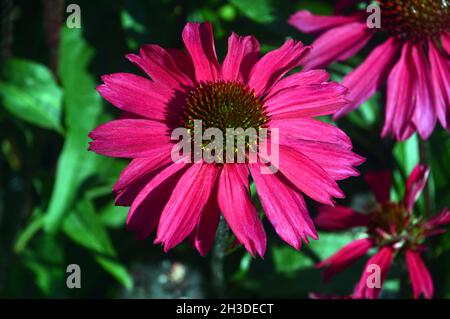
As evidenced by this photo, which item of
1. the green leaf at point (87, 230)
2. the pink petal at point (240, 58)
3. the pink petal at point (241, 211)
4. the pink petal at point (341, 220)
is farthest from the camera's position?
the green leaf at point (87, 230)

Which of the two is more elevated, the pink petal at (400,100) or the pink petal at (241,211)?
the pink petal at (400,100)

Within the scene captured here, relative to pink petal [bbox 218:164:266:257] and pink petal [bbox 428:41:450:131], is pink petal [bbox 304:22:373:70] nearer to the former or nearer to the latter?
pink petal [bbox 428:41:450:131]

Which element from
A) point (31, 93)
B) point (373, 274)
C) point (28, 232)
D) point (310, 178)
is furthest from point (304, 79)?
point (28, 232)

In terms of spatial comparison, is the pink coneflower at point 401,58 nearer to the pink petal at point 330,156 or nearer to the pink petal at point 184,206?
the pink petal at point 330,156

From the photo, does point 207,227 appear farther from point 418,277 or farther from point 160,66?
point 418,277

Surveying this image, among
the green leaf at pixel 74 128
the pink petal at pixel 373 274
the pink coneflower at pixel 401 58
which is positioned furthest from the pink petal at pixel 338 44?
the green leaf at pixel 74 128

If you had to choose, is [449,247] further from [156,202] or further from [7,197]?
[7,197]

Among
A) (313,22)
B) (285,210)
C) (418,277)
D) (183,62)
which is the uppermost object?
(313,22)
